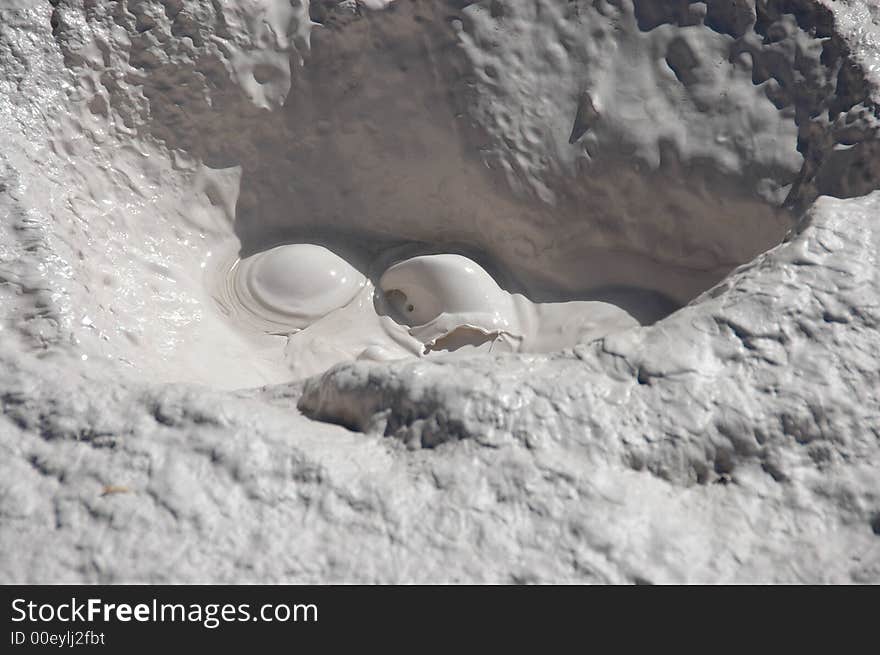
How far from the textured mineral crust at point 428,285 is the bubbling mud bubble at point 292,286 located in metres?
0.03

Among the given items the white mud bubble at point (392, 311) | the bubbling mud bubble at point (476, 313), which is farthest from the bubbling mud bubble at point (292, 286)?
the bubbling mud bubble at point (476, 313)

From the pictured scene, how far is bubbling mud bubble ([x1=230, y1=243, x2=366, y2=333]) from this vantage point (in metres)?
2.20

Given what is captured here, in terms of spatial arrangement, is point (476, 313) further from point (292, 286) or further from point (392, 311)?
point (292, 286)

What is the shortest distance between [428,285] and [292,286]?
13.9 inches

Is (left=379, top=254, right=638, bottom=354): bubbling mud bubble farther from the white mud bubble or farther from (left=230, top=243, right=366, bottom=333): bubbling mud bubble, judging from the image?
(left=230, top=243, right=366, bottom=333): bubbling mud bubble

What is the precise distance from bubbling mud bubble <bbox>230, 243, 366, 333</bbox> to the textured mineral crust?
1.3 inches

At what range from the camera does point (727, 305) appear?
57.2 inches

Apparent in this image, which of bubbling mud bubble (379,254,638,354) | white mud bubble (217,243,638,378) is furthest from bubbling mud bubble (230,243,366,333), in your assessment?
bubbling mud bubble (379,254,638,354)

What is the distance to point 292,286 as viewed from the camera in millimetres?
2232

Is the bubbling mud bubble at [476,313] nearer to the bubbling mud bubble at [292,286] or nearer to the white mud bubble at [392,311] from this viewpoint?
the white mud bubble at [392,311]

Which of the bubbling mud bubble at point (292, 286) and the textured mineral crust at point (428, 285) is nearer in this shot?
the textured mineral crust at point (428, 285)

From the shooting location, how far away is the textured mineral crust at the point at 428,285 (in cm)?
118

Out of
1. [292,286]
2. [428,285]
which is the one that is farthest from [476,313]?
[292,286]
